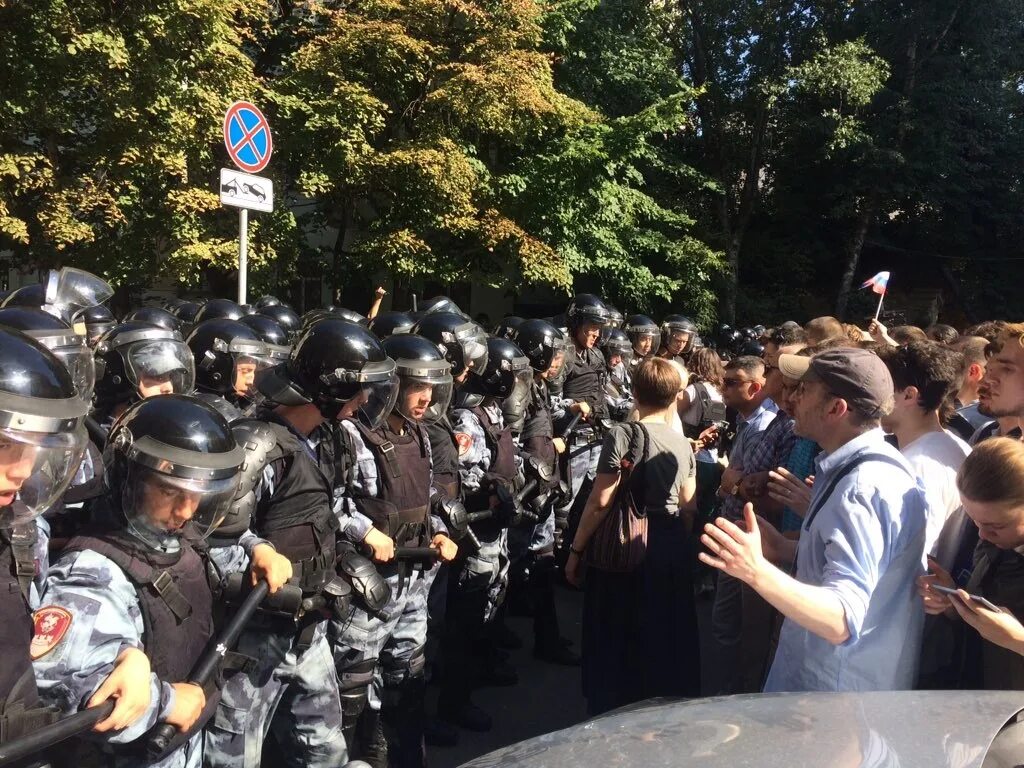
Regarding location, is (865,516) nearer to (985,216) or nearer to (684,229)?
(684,229)

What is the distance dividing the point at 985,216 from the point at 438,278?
1638 cm

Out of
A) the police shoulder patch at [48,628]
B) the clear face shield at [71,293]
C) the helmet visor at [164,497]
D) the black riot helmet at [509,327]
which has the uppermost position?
the clear face shield at [71,293]

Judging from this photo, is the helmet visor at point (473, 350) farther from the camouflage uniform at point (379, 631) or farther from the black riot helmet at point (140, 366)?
the black riot helmet at point (140, 366)

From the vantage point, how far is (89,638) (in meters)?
2.09

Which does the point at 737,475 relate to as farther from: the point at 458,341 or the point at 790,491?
the point at 458,341

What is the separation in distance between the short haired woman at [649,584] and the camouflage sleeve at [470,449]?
101 centimetres

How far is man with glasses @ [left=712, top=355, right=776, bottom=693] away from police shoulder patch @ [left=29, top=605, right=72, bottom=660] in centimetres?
320

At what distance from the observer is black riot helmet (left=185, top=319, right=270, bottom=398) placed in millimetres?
4480

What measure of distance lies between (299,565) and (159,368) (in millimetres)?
1326

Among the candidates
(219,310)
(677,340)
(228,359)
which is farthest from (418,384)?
(677,340)

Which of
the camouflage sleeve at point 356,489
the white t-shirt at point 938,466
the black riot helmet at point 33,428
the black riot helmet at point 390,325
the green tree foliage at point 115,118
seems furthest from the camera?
the green tree foliage at point 115,118

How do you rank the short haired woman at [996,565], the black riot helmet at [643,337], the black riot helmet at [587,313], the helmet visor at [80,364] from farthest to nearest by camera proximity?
the black riot helmet at [643,337], the black riot helmet at [587,313], the helmet visor at [80,364], the short haired woman at [996,565]

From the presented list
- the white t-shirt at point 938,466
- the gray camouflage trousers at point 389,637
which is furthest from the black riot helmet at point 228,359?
the white t-shirt at point 938,466

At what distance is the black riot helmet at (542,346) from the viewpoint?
257 inches
